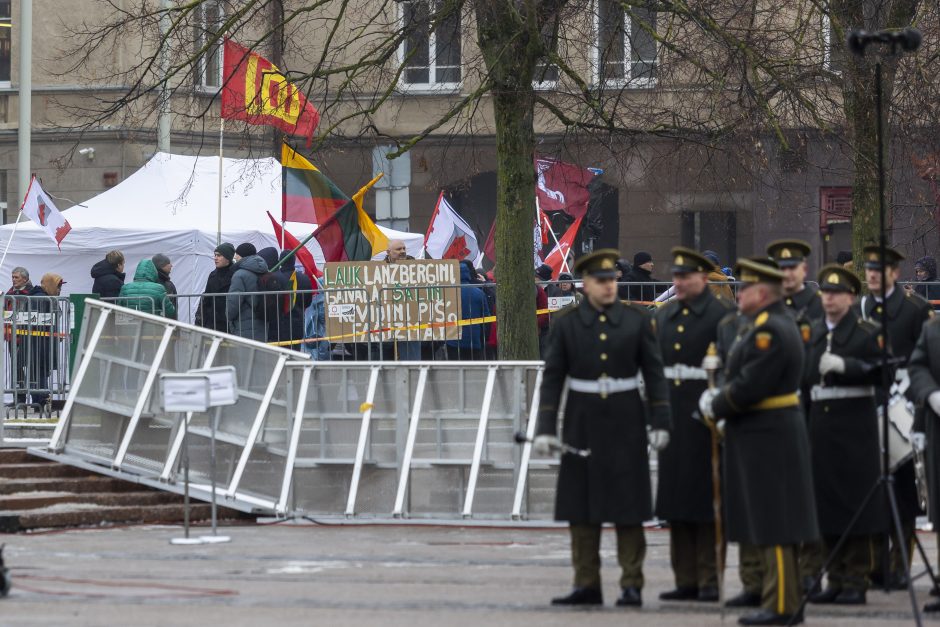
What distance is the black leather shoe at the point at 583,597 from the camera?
10.1m

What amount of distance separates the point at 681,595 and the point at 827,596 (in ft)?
2.64

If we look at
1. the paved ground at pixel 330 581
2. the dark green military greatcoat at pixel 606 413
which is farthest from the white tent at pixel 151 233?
the dark green military greatcoat at pixel 606 413

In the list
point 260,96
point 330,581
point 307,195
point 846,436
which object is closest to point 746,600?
point 846,436

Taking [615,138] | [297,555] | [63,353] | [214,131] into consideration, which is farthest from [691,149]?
[214,131]

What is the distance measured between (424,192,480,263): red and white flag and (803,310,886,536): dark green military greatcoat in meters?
15.3

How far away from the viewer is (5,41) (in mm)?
34625

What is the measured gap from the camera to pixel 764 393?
30.9 ft

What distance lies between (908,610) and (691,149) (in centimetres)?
1011

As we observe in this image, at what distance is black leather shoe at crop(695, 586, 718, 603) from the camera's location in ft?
33.6

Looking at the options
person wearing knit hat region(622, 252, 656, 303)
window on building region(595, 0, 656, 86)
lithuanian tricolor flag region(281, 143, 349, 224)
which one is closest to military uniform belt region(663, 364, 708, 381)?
window on building region(595, 0, 656, 86)

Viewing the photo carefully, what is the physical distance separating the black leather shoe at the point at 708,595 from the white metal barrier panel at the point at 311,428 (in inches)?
181

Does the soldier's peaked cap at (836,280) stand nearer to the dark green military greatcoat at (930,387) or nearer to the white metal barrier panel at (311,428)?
the dark green military greatcoat at (930,387)

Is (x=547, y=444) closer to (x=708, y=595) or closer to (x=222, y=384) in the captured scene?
(x=708, y=595)

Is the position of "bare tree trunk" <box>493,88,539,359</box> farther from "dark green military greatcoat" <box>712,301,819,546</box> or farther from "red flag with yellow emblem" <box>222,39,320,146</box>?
"dark green military greatcoat" <box>712,301,819,546</box>
